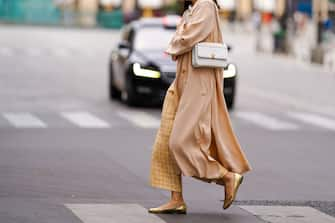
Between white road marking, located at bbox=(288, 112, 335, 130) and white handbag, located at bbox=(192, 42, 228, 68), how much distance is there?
10.2 meters

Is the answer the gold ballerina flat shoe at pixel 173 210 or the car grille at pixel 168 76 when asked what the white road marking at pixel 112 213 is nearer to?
the gold ballerina flat shoe at pixel 173 210

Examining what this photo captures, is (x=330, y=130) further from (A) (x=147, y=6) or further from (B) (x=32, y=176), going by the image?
(A) (x=147, y=6)

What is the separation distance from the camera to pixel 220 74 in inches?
399

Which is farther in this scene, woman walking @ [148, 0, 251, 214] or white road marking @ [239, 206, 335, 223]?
white road marking @ [239, 206, 335, 223]

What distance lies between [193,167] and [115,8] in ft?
306

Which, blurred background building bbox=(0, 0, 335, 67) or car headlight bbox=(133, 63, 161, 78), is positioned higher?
car headlight bbox=(133, 63, 161, 78)

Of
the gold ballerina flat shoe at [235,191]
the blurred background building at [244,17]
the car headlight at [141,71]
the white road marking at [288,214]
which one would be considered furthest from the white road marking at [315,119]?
the blurred background building at [244,17]

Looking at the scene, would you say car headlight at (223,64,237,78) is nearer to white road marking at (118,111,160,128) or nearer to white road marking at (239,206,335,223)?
white road marking at (118,111,160,128)

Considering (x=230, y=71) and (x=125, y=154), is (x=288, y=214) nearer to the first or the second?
(x=125, y=154)

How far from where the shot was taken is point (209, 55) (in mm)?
9906

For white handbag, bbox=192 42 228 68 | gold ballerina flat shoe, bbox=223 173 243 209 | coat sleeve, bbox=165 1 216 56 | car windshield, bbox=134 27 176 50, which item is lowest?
car windshield, bbox=134 27 176 50

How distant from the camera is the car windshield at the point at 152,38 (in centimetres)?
2314

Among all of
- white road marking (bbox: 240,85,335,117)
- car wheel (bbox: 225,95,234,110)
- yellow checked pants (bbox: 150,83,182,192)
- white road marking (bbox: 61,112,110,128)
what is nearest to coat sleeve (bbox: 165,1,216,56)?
yellow checked pants (bbox: 150,83,182,192)

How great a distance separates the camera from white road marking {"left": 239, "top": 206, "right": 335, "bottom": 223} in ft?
32.8
